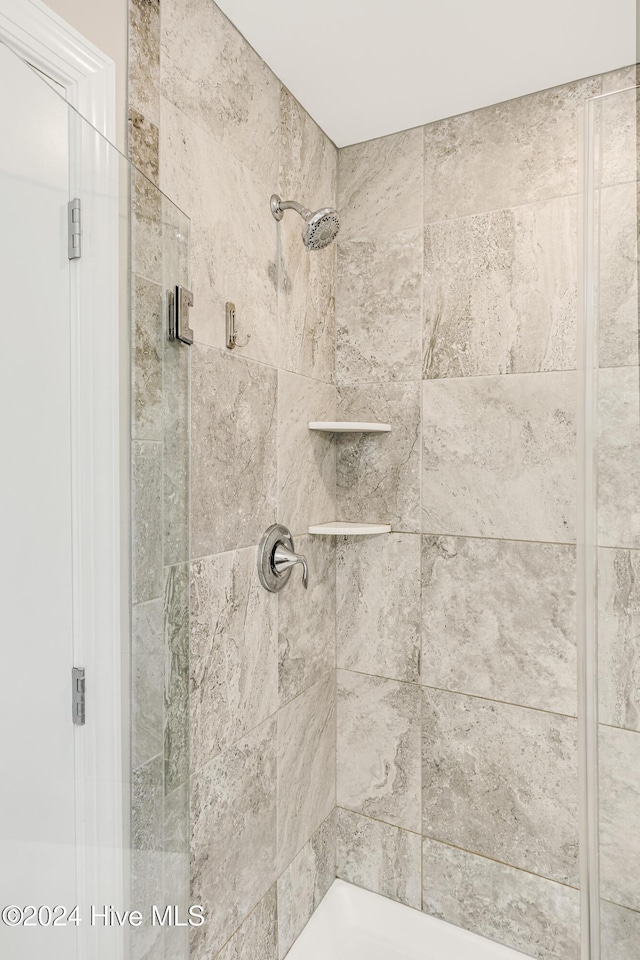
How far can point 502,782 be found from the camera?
55.5 inches

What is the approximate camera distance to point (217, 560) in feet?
3.68

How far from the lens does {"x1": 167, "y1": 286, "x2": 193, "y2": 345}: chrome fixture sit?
2.59 ft

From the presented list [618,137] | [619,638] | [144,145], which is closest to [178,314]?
[144,145]

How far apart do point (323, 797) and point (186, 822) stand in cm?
82

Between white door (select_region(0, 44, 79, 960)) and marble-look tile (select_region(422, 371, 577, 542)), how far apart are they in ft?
3.62

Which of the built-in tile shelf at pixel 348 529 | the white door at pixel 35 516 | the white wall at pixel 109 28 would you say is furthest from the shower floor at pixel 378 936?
the white wall at pixel 109 28

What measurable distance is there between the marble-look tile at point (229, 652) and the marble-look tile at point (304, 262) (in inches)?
21.8

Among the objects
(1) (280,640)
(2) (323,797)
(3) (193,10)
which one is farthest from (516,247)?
(2) (323,797)

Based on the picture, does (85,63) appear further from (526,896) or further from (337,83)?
(526,896)

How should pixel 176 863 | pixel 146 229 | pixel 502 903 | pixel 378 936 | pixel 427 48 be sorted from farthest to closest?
pixel 378 936, pixel 502 903, pixel 427 48, pixel 176 863, pixel 146 229

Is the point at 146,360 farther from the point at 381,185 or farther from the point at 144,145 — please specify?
the point at 381,185

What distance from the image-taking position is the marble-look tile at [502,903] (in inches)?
52.6

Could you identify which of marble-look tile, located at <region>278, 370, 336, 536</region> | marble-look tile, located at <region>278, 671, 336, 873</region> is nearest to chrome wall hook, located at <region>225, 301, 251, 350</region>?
marble-look tile, located at <region>278, 370, 336, 536</region>

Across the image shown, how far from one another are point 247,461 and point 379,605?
2.11 feet
